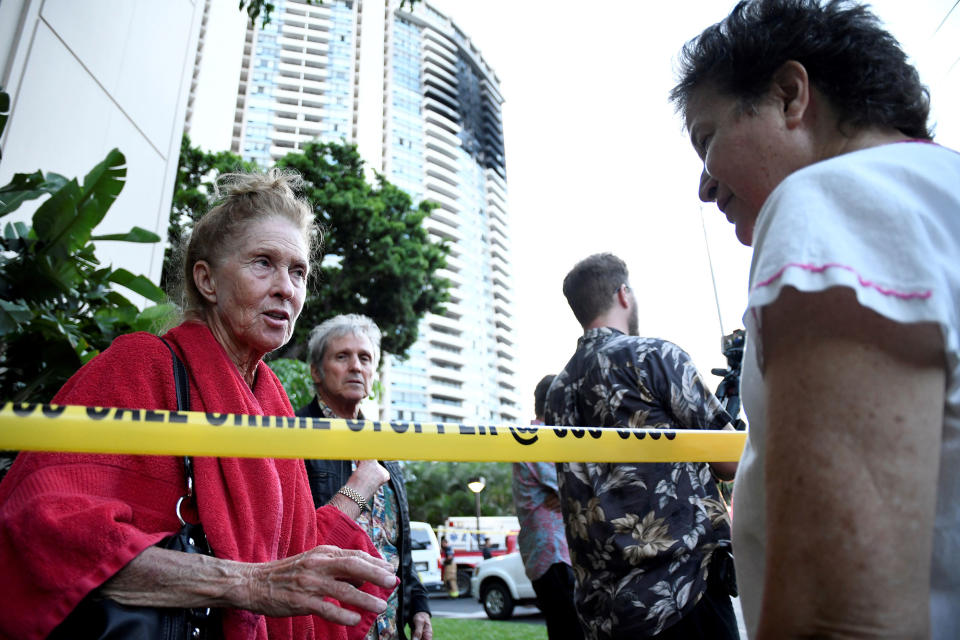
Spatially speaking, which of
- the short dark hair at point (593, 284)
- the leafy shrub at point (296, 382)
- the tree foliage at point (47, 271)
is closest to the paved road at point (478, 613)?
the leafy shrub at point (296, 382)

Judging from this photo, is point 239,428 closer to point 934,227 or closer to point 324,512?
point 324,512

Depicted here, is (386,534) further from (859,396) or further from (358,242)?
(358,242)

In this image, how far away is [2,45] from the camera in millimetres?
4324

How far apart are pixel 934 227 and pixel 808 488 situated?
0.31 metres

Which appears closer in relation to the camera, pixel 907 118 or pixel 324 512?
pixel 907 118

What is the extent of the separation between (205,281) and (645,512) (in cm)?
147

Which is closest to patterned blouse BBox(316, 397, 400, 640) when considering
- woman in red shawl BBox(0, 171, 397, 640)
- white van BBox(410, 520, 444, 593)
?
woman in red shawl BBox(0, 171, 397, 640)

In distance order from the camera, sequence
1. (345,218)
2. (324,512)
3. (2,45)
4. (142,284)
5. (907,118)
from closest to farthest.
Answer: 1. (907,118)
2. (324,512)
3. (142,284)
4. (2,45)
5. (345,218)

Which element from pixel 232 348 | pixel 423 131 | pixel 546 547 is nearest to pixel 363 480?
→ pixel 232 348

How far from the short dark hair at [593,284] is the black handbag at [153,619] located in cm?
161

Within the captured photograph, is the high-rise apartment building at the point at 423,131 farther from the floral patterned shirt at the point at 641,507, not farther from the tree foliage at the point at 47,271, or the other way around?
the floral patterned shirt at the point at 641,507

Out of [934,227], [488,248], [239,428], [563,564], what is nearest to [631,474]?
[239,428]

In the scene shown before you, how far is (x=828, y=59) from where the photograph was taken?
95 cm

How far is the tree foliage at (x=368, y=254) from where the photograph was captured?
16266mm
